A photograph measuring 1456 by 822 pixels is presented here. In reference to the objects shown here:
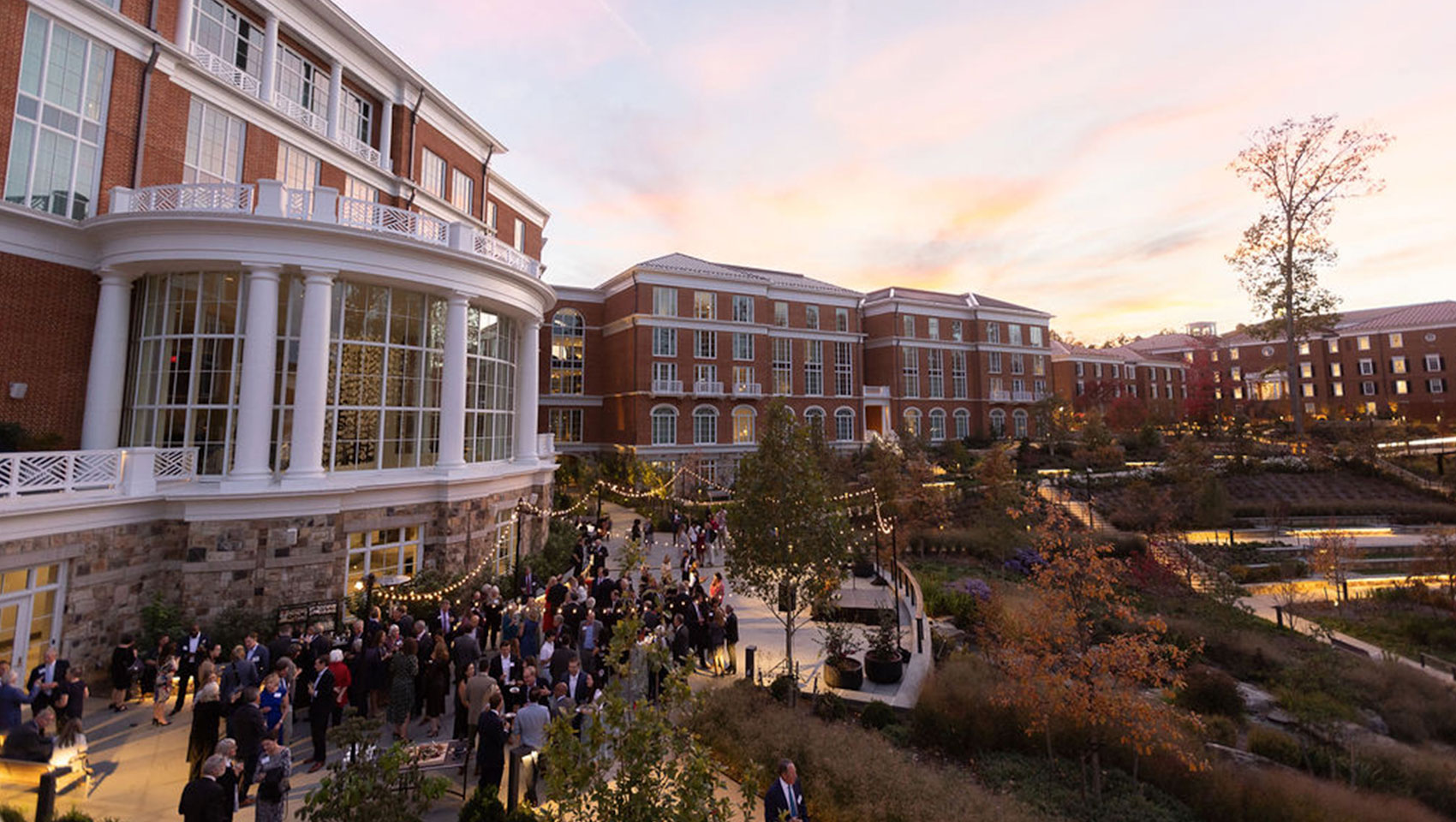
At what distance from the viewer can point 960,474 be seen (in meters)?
41.3

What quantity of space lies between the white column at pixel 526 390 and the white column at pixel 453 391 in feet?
15.7

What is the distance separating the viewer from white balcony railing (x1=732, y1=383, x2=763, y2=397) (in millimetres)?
46181

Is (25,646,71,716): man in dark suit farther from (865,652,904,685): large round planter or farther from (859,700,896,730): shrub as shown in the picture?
(865,652,904,685): large round planter

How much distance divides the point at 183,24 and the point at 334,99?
4913 mm

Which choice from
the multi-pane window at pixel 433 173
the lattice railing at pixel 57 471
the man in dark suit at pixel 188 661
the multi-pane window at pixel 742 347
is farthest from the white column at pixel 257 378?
the multi-pane window at pixel 742 347

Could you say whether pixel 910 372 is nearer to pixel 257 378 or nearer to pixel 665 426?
pixel 665 426

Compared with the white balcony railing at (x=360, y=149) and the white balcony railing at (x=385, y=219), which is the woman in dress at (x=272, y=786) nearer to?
the white balcony railing at (x=385, y=219)

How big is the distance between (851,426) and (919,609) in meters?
36.5

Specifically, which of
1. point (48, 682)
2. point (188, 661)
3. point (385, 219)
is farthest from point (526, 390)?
point (48, 682)

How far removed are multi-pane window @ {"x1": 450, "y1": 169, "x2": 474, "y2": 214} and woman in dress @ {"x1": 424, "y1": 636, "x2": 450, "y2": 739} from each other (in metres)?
22.0

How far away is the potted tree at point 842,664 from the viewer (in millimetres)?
12914

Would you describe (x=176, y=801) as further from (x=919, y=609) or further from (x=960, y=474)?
(x=960, y=474)

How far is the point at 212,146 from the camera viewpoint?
17516mm

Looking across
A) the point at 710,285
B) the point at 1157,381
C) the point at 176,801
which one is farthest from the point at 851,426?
the point at 1157,381
